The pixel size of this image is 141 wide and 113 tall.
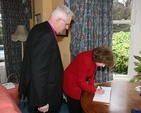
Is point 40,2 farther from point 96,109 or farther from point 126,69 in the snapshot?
point 96,109

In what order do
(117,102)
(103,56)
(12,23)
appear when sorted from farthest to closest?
(12,23)
(103,56)
(117,102)

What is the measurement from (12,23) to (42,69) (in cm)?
278

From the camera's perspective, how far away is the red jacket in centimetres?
155

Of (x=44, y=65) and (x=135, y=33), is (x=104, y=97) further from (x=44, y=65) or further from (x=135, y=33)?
(x=135, y=33)

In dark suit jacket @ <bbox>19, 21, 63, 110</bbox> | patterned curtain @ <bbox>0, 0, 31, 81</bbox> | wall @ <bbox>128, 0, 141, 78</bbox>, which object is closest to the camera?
dark suit jacket @ <bbox>19, 21, 63, 110</bbox>

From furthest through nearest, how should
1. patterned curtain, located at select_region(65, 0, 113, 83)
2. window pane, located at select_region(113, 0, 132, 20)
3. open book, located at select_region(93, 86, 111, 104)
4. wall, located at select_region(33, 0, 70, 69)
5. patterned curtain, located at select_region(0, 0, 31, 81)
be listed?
1. patterned curtain, located at select_region(0, 0, 31, 81)
2. wall, located at select_region(33, 0, 70, 69)
3. window pane, located at select_region(113, 0, 132, 20)
4. patterned curtain, located at select_region(65, 0, 113, 83)
5. open book, located at select_region(93, 86, 111, 104)

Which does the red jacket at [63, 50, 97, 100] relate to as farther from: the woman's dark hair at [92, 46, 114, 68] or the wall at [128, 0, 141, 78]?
the wall at [128, 0, 141, 78]

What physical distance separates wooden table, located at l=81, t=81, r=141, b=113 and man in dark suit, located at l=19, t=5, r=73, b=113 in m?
0.29

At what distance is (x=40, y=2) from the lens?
9.12ft

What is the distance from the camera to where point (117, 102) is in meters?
1.40

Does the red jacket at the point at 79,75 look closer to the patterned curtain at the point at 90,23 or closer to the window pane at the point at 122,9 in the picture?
the patterned curtain at the point at 90,23

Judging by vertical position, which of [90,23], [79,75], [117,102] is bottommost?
[117,102]

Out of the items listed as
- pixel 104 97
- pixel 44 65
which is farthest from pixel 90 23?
pixel 44 65

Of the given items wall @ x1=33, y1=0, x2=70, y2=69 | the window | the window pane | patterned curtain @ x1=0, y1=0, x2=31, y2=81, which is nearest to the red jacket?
wall @ x1=33, y1=0, x2=70, y2=69
